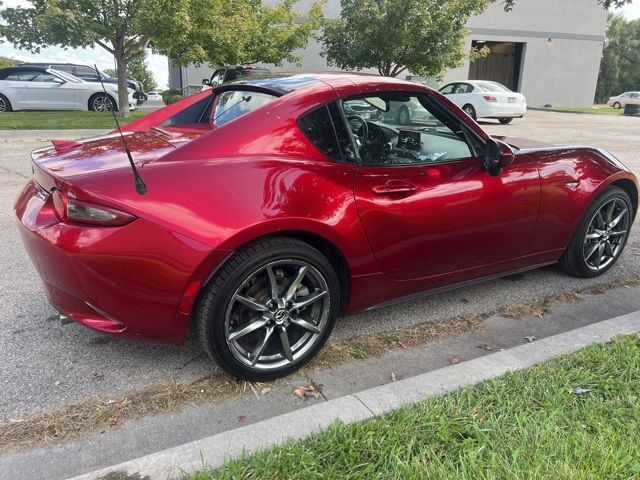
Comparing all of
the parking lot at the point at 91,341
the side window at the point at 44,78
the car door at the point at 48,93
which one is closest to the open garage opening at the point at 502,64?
the car door at the point at 48,93

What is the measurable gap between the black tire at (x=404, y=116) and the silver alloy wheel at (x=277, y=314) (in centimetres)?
124

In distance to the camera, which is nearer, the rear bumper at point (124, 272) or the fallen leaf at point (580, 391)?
the rear bumper at point (124, 272)

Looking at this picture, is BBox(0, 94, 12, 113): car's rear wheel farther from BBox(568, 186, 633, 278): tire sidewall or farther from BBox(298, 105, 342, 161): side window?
BBox(568, 186, 633, 278): tire sidewall

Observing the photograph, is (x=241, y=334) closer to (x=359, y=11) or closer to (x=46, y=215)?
(x=46, y=215)

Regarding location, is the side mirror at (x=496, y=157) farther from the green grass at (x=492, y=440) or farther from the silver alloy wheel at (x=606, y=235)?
the green grass at (x=492, y=440)

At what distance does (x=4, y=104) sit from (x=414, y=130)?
55.4 feet

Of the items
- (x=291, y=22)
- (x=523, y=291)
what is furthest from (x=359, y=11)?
(x=523, y=291)

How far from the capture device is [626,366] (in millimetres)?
2705

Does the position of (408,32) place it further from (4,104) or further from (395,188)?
(395,188)

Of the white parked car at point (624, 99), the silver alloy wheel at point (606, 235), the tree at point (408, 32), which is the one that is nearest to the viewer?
the silver alloy wheel at point (606, 235)

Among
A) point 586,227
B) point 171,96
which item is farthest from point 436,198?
point 171,96

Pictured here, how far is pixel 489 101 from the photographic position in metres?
17.9

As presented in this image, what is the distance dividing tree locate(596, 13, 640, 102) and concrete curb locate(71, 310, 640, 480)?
6227 centimetres

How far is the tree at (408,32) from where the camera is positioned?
63.6ft
